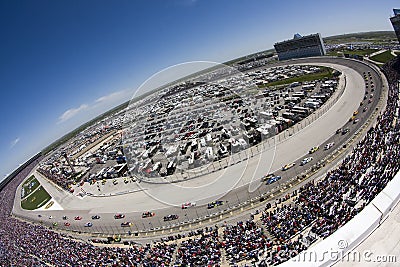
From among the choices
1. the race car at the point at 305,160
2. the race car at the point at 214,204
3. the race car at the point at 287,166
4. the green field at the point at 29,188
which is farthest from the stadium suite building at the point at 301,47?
the green field at the point at 29,188

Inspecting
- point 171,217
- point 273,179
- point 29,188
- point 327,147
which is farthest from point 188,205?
point 29,188

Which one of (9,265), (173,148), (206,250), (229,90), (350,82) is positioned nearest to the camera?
(206,250)

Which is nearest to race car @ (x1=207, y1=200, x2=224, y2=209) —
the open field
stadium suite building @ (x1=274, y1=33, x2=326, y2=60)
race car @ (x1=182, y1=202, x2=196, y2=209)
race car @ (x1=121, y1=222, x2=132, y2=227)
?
race car @ (x1=182, y1=202, x2=196, y2=209)

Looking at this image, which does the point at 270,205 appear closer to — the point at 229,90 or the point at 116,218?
the point at 116,218

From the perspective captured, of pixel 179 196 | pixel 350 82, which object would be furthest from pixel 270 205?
pixel 350 82

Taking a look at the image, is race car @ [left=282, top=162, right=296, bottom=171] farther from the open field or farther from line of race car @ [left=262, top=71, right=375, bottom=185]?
the open field

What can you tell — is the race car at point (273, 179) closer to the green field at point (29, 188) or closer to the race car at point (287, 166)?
the race car at point (287, 166)
